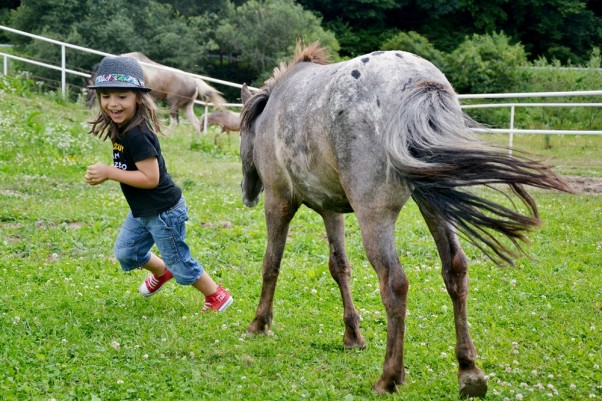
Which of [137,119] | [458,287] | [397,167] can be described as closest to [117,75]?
[137,119]

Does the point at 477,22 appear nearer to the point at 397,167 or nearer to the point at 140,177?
the point at 140,177

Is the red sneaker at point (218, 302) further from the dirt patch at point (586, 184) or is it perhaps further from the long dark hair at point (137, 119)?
the dirt patch at point (586, 184)

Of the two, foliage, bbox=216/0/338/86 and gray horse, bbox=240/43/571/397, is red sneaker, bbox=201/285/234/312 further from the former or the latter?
foliage, bbox=216/0/338/86

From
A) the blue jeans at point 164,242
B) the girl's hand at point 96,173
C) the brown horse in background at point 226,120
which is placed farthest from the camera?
the brown horse in background at point 226,120

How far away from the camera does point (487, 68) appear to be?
32.5 meters

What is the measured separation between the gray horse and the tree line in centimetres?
2422

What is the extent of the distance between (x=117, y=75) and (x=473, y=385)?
306cm

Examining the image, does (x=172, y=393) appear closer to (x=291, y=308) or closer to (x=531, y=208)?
(x=291, y=308)

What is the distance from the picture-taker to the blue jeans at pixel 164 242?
198 inches

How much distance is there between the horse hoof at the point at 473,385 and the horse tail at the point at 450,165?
0.74 m

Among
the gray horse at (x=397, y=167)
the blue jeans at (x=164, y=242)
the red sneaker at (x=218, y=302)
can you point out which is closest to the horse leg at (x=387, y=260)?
the gray horse at (x=397, y=167)

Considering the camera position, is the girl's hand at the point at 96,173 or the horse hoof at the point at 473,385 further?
the girl's hand at the point at 96,173

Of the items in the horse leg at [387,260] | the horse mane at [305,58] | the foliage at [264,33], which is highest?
the foliage at [264,33]

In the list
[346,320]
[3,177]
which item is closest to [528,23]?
[3,177]
